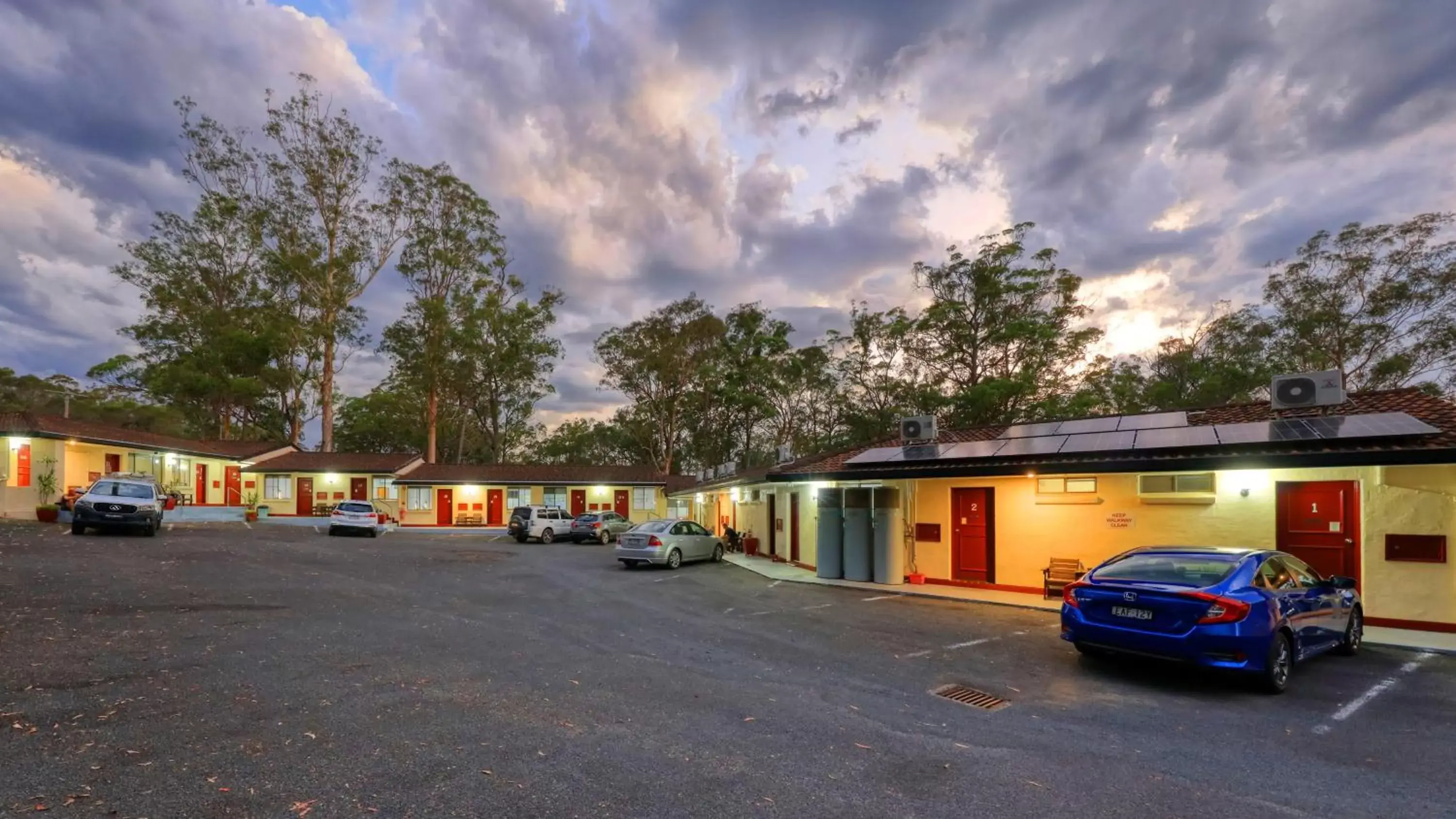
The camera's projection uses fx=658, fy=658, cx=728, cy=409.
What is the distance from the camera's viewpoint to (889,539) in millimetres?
14273

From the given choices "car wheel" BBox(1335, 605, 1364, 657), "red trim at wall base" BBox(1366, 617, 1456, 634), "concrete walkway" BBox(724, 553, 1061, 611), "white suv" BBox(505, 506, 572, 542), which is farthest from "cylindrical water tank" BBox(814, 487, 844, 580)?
"white suv" BBox(505, 506, 572, 542)

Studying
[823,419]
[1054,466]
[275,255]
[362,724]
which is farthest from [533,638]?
[275,255]

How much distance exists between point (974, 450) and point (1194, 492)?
4107 millimetres

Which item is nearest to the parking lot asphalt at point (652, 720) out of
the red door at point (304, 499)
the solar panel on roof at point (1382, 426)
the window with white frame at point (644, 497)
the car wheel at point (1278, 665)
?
the car wheel at point (1278, 665)

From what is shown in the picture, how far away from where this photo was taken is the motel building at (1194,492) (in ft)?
29.9

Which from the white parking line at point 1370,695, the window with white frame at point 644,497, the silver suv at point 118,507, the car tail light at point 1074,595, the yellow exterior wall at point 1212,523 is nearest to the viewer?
the white parking line at point 1370,695

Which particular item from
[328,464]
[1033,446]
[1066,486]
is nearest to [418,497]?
[328,464]

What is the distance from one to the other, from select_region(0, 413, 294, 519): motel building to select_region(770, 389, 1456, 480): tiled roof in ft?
91.9

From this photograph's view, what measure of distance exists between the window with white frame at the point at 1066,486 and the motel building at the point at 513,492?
93.6 ft

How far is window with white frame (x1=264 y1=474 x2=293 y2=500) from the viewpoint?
36.7 metres

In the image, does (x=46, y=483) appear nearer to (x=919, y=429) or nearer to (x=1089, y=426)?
(x=919, y=429)

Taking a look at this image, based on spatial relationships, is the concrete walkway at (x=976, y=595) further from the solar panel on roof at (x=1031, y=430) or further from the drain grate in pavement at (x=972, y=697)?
the drain grate in pavement at (x=972, y=697)

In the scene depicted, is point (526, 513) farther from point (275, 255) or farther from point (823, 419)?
point (275, 255)

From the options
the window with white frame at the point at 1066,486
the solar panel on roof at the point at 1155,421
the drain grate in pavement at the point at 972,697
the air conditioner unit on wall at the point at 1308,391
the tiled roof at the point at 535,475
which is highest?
the air conditioner unit on wall at the point at 1308,391
